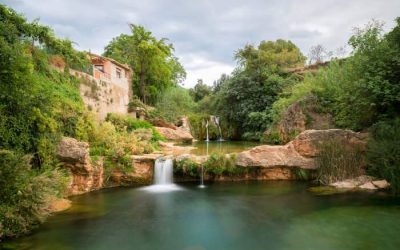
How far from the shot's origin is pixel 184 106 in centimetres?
3628

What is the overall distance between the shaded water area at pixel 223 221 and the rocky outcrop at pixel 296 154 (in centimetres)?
161

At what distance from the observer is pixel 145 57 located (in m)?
29.8

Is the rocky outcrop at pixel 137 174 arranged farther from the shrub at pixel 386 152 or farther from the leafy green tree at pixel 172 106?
the leafy green tree at pixel 172 106

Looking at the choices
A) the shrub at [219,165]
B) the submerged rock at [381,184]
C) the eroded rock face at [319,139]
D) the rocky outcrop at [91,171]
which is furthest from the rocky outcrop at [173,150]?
the submerged rock at [381,184]

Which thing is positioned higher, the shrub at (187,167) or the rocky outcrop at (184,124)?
the rocky outcrop at (184,124)

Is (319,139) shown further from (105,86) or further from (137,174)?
(105,86)

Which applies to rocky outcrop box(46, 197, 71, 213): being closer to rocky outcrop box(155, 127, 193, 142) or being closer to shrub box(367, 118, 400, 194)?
shrub box(367, 118, 400, 194)

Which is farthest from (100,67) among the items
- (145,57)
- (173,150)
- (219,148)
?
(219,148)

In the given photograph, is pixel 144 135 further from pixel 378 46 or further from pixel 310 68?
pixel 310 68

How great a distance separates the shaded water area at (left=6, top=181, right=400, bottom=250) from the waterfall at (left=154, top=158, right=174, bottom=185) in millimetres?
1277

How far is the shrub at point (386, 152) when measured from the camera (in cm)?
1064

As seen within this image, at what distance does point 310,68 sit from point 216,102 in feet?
35.0

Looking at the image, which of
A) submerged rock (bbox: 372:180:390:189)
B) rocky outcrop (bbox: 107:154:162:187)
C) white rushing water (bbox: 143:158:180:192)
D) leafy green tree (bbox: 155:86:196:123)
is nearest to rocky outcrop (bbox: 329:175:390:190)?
submerged rock (bbox: 372:180:390:189)

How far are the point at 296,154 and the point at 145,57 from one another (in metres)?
20.5
